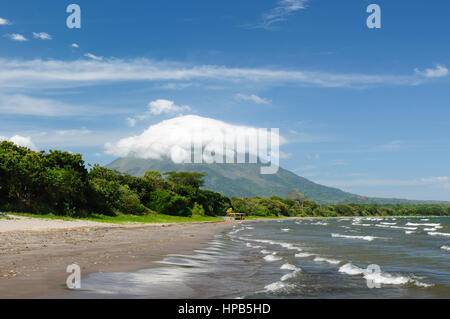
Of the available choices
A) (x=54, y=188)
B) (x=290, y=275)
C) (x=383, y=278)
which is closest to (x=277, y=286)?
(x=290, y=275)

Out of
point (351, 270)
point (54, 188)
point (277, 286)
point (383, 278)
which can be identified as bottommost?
point (351, 270)

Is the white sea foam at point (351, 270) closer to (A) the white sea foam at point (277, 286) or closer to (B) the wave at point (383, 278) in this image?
(B) the wave at point (383, 278)

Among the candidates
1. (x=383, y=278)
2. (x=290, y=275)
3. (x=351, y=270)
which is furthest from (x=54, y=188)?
(x=383, y=278)

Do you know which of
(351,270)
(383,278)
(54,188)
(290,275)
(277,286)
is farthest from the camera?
(54,188)

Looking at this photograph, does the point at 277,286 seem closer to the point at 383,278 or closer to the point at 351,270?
the point at 383,278

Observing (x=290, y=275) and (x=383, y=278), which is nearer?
(x=383, y=278)

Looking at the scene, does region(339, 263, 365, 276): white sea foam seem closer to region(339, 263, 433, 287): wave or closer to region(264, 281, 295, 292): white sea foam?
region(339, 263, 433, 287): wave

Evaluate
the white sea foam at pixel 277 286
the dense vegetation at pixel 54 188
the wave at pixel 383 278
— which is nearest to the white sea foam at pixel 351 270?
the wave at pixel 383 278

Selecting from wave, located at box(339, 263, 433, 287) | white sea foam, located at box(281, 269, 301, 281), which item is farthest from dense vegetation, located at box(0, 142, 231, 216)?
wave, located at box(339, 263, 433, 287)

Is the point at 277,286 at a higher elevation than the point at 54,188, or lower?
lower

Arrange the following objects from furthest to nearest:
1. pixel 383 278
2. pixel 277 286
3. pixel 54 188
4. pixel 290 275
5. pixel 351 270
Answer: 1. pixel 54 188
2. pixel 351 270
3. pixel 290 275
4. pixel 383 278
5. pixel 277 286

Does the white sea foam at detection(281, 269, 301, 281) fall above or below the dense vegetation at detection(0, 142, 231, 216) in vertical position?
below
